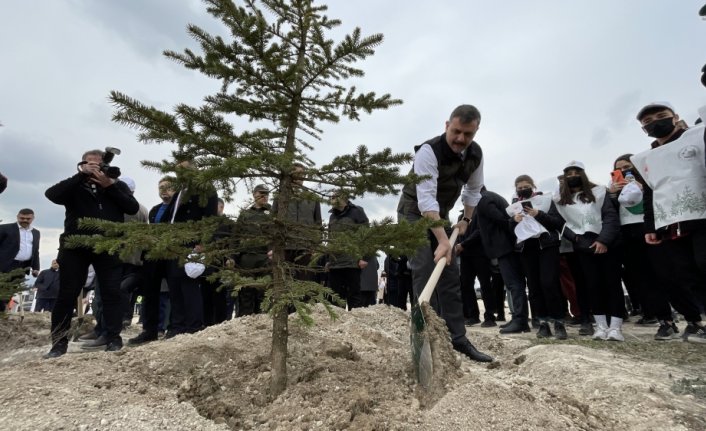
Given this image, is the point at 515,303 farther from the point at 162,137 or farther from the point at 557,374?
the point at 162,137

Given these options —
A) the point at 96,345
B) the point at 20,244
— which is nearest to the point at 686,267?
the point at 96,345

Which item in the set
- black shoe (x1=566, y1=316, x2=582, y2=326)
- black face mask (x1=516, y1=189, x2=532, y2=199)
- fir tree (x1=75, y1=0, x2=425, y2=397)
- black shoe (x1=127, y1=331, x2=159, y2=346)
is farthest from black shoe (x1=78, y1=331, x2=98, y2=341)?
black shoe (x1=566, y1=316, x2=582, y2=326)

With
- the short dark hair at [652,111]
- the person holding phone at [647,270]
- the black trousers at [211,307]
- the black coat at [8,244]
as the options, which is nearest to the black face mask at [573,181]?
the person holding phone at [647,270]

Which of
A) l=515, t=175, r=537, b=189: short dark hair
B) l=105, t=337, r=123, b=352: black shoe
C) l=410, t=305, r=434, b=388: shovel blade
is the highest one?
l=515, t=175, r=537, b=189: short dark hair

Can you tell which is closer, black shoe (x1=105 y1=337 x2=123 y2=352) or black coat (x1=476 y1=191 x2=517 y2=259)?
black shoe (x1=105 y1=337 x2=123 y2=352)

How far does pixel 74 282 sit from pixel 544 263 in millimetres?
5078

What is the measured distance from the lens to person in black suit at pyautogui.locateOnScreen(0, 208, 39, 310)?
7223 mm

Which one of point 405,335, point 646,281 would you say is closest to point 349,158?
point 405,335

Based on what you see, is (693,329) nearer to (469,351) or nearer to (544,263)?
(544,263)

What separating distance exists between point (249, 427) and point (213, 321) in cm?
416

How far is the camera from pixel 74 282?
4000mm

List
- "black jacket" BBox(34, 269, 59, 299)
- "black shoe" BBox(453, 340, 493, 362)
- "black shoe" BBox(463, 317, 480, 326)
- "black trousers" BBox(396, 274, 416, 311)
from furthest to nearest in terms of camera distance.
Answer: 1. "black jacket" BBox(34, 269, 59, 299)
2. "black trousers" BBox(396, 274, 416, 311)
3. "black shoe" BBox(463, 317, 480, 326)
4. "black shoe" BBox(453, 340, 493, 362)

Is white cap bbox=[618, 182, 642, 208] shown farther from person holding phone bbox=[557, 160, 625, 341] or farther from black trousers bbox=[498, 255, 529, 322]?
black trousers bbox=[498, 255, 529, 322]

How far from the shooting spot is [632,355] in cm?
392
